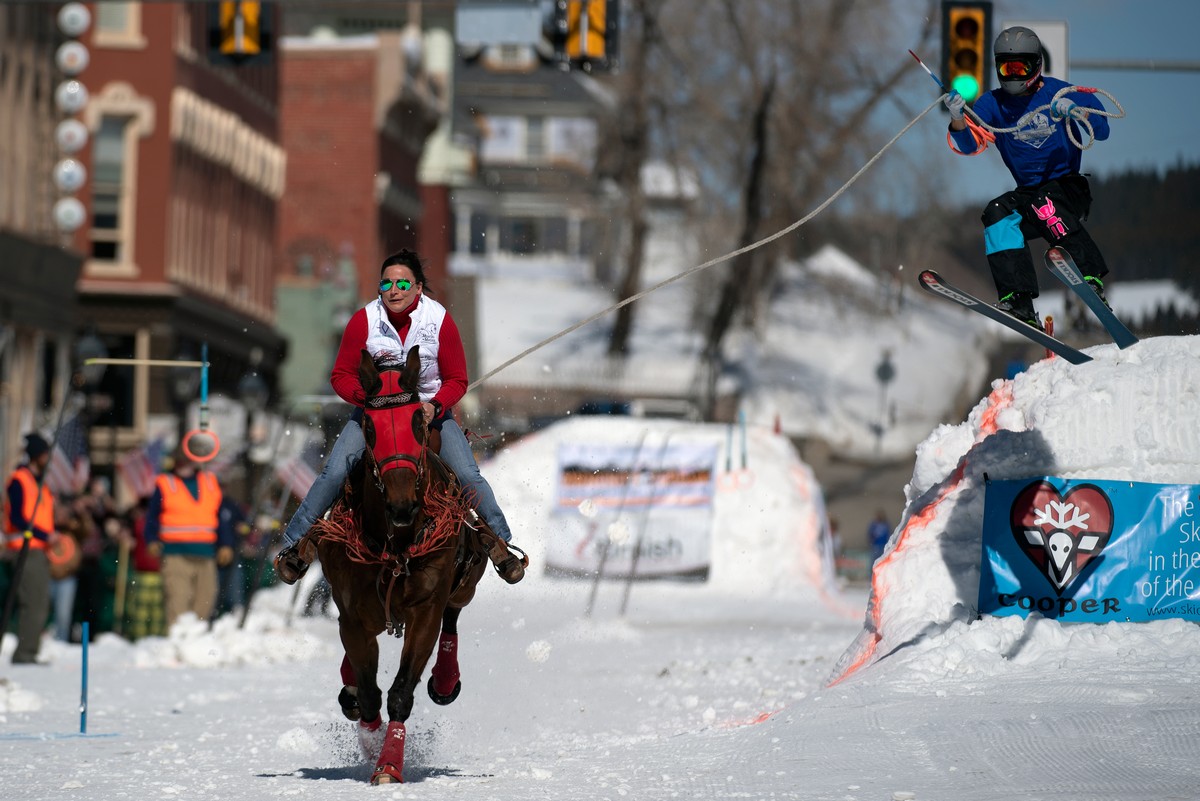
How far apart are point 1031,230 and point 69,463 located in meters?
11.8

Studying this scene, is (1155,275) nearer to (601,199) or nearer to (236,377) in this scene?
(236,377)

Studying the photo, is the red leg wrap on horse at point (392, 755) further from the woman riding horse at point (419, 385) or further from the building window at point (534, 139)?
the building window at point (534, 139)

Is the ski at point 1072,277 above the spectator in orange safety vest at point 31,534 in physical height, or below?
above

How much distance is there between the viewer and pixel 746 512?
28.4 m

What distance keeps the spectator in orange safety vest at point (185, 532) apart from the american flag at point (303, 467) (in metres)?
1.46

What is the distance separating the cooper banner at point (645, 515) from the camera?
27.5 m

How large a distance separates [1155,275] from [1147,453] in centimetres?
393

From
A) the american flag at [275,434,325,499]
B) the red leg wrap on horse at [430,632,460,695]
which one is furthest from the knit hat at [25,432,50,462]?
the red leg wrap on horse at [430,632,460,695]

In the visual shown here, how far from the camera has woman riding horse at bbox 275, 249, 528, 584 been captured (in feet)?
34.7

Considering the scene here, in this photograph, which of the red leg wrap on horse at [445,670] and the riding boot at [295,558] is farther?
the red leg wrap on horse at [445,670]

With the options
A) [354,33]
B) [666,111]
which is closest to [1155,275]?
[666,111]

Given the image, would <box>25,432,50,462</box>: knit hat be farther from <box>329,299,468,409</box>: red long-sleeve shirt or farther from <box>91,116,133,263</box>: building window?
<box>91,116,133,263</box>: building window

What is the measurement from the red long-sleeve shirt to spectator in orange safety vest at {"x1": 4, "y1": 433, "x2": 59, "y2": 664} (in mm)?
8498

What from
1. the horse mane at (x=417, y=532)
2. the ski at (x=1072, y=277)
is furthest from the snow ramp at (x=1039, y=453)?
the horse mane at (x=417, y=532)
